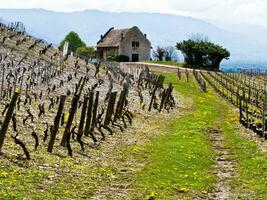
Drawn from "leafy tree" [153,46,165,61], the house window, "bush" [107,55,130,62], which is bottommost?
"bush" [107,55,130,62]

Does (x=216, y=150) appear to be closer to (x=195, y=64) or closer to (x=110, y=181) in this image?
(x=110, y=181)

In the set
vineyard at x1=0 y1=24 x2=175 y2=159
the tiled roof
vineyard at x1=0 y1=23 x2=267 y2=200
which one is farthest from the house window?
vineyard at x1=0 y1=23 x2=267 y2=200

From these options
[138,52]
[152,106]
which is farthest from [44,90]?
[138,52]

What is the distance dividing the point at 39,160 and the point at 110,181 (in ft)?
11.3

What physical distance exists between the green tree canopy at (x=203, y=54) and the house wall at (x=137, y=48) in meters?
14.9

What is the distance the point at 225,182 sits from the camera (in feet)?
81.7

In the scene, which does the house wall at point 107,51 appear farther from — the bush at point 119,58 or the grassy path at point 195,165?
the grassy path at point 195,165

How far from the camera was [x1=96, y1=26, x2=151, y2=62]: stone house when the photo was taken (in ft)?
467

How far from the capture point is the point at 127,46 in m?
142

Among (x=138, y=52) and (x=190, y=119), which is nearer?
(x=190, y=119)

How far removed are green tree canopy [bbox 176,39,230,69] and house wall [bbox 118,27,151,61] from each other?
585 inches

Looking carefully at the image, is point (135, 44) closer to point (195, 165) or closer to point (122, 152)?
point (122, 152)

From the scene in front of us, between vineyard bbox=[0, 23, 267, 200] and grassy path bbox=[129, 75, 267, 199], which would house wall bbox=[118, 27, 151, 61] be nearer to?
vineyard bbox=[0, 23, 267, 200]

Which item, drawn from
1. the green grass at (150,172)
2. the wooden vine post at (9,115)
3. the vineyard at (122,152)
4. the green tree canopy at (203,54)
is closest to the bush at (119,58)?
the green tree canopy at (203,54)
